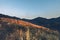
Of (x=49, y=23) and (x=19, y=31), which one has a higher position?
(x=49, y=23)

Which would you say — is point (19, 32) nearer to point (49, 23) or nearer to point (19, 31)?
point (19, 31)

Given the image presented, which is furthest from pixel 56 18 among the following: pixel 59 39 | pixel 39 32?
pixel 39 32

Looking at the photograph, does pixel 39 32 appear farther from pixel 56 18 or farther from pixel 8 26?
pixel 56 18

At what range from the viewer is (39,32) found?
923cm

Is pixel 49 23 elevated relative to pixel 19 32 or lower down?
elevated

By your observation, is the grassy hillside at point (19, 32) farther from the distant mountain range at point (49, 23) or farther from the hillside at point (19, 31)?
the distant mountain range at point (49, 23)

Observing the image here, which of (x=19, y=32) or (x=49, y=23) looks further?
(x=49, y=23)

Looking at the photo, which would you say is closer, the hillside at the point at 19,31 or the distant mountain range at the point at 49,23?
the hillside at the point at 19,31

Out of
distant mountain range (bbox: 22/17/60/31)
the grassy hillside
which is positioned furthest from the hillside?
distant mountain range (bbox: 22/17/60/31)

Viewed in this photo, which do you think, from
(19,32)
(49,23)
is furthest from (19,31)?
(49,23)

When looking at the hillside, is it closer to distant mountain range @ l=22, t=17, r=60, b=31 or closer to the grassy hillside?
the grassy hillside

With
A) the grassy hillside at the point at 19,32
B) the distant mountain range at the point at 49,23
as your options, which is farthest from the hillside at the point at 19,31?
the distant mountain range at the point at 49,23

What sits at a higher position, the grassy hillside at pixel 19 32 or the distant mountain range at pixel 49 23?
the distant mountain range at pixel 49 23

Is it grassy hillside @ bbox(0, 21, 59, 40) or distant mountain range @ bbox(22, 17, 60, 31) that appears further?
distant mountain range @ bbox(22, 17, 60, 31)
